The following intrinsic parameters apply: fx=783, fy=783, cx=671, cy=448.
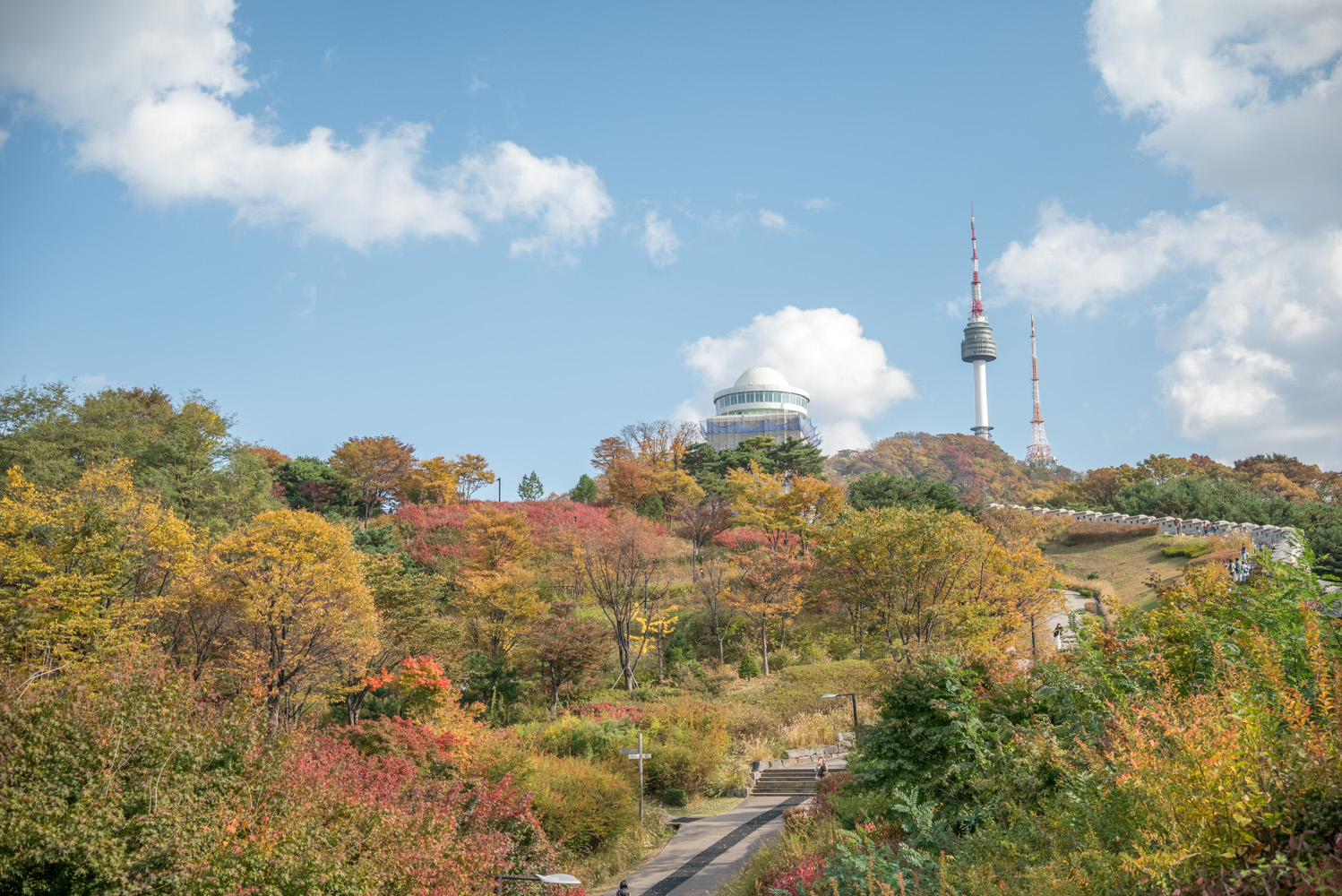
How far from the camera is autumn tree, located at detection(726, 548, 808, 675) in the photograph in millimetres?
30984

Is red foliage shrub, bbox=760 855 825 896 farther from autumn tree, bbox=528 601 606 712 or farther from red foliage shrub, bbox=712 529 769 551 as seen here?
red foliage shrub, bbox=712 529 769 551

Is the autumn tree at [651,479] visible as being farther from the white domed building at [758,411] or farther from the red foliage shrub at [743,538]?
the white domed building at [758,411]

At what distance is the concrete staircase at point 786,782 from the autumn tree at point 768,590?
682cm

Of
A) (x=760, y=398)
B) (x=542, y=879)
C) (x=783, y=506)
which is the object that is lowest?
(x=542, y=879)

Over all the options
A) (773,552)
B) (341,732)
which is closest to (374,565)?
(341,732)

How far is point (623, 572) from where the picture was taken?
1216 inches

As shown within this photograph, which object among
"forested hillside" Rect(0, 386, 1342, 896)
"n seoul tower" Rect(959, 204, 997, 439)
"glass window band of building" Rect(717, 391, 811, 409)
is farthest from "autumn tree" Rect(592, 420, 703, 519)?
"n seoul tower" Rect(959, 204, 997, 439)

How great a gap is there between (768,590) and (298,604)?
57.0 ft

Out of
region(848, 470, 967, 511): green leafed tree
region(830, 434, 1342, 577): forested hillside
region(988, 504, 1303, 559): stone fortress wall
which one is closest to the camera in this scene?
region(988, 504, 1303, 559): stone fortress wall

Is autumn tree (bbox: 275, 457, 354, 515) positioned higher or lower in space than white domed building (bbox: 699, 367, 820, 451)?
lower

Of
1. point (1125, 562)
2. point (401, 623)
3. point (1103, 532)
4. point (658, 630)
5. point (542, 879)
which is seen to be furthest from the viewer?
point (1103, 532)

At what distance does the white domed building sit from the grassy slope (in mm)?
27013

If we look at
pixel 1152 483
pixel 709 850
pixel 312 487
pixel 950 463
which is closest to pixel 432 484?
pixel 312 487

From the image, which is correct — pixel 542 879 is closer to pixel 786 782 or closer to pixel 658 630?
pixel 786 782
